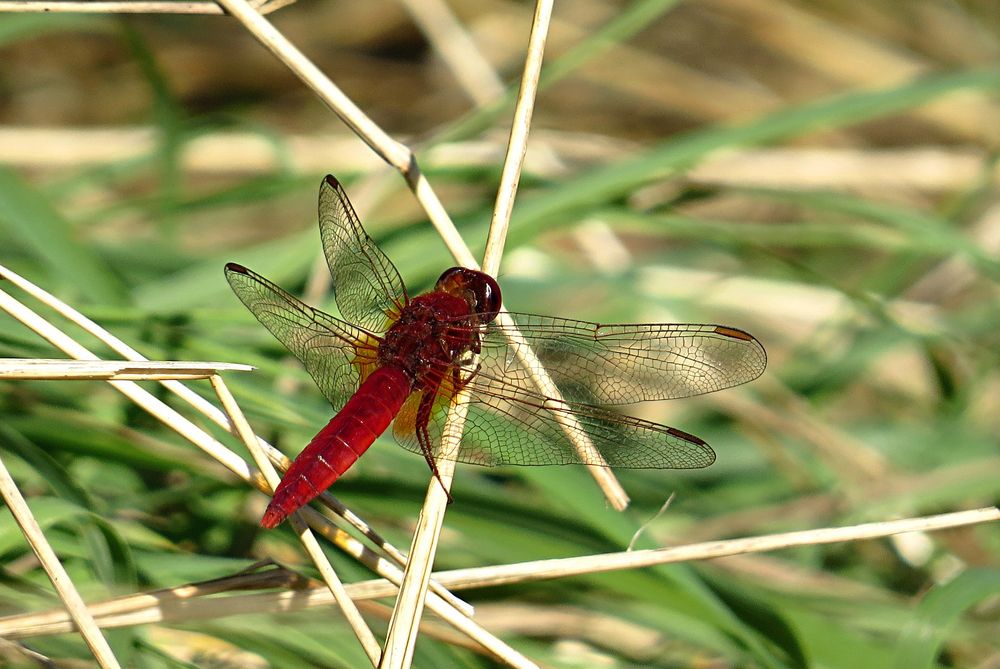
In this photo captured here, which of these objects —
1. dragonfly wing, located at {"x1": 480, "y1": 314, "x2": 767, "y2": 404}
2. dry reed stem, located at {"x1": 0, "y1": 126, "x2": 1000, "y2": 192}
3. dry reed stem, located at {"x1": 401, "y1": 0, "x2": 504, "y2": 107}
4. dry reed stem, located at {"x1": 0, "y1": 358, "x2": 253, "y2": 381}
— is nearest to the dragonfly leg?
dragonfly wing, located at {"x1": 480, "y1": 314, "x2": 767, "y2": 404}

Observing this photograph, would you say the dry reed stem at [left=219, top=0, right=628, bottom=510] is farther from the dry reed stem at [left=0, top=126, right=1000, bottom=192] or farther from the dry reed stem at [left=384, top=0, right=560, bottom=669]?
the dry reed stem at [left=0, top=126, right=1000, bottom=192]

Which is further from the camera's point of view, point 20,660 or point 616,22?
point 616,22

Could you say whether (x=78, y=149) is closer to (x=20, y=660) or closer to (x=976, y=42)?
(x=20, y=660)

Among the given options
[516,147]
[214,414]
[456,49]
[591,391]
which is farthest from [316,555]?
[456,49]

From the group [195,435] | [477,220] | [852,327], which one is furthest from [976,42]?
[195,435]

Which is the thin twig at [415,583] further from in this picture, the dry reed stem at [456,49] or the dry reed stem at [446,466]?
the dry reed stem at [456,49]
